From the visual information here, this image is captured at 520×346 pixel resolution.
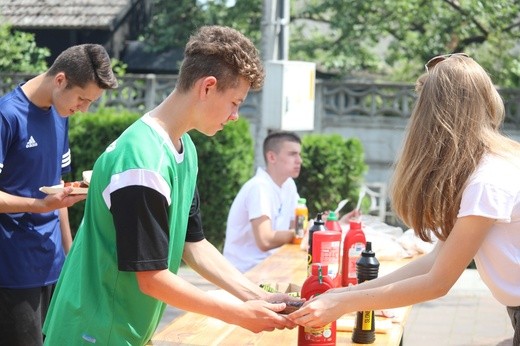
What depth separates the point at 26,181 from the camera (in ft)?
14.7

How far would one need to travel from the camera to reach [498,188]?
9.91 ft

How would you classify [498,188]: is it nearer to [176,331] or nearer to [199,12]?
[176,331]

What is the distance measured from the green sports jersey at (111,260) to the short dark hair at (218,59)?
21 cm

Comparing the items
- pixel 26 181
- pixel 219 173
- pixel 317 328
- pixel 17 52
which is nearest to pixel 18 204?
pixel 26 181

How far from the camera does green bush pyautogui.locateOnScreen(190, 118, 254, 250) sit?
10852 millimetres

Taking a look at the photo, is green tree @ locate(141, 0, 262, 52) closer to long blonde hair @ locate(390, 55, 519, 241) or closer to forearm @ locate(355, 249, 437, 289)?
forearm @ locate(355, 249, 437, 289)

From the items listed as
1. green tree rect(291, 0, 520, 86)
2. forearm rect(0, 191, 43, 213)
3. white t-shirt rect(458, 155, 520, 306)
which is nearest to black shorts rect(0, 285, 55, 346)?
forearm rect(0, 191, 43, 213)

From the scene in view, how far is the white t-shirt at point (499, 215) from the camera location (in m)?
3.01

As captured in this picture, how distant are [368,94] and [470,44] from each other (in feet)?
8.33

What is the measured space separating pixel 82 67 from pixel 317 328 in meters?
1.89

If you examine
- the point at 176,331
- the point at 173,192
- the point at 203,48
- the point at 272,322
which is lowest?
the point at 176,331

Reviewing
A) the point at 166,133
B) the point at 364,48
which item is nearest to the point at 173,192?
the point at 166,133

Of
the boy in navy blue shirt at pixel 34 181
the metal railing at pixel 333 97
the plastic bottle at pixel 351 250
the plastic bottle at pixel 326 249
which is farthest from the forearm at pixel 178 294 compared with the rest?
the metal railing at pixel 333 97

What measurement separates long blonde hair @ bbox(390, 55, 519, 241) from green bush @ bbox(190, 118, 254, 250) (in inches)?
300
